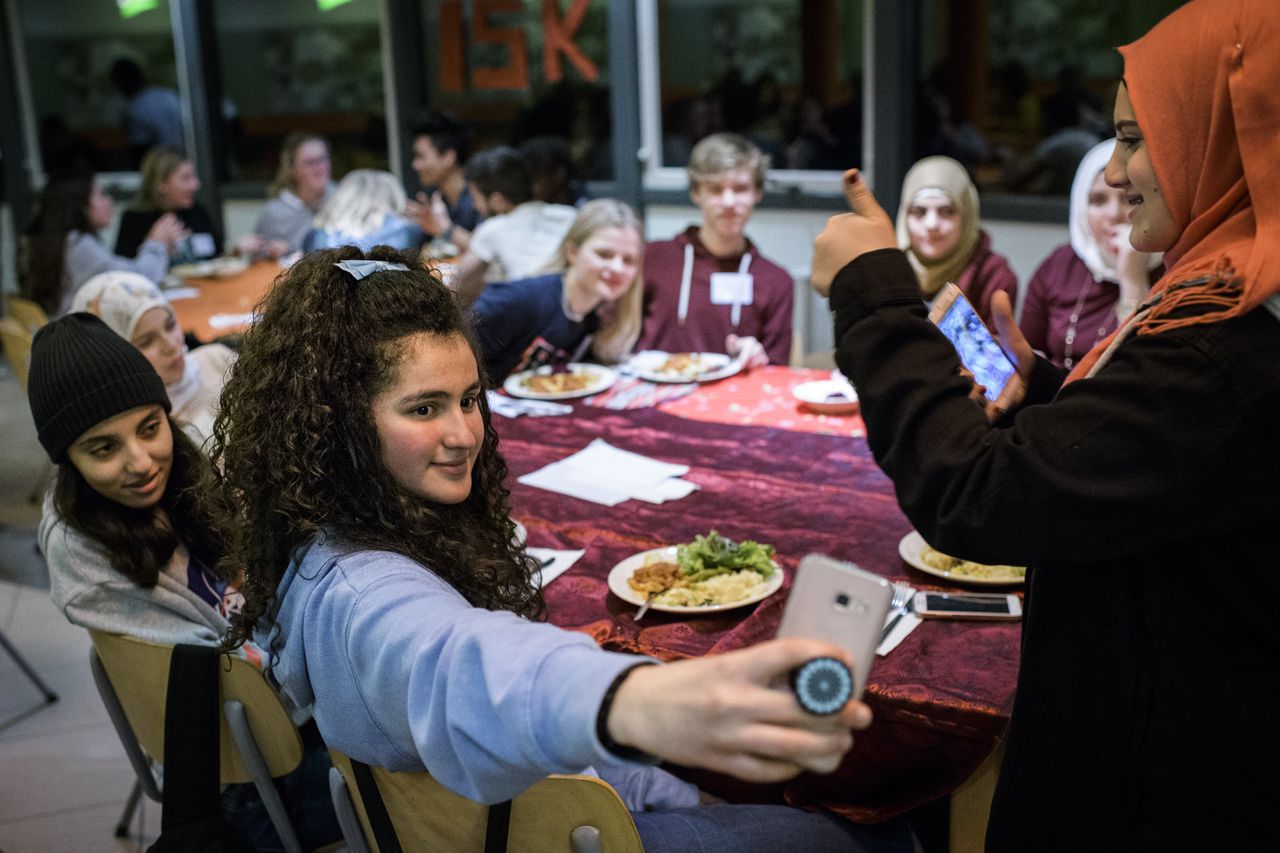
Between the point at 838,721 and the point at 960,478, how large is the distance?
0.44 m

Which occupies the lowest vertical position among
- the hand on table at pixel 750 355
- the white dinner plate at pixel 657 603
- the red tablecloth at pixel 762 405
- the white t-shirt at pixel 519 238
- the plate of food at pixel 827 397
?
the white dinner plate at pixel 657 603

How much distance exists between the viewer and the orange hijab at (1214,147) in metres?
1.05

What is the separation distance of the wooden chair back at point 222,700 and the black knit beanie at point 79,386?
383mm

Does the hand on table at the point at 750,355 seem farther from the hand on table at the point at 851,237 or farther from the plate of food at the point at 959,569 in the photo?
the hand on table at the point at 851,237

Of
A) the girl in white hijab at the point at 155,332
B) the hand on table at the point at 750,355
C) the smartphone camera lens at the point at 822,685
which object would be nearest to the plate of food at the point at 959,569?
the smartphone camera lens at the point at 822,685

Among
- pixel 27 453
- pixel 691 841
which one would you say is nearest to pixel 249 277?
pixel 27 453

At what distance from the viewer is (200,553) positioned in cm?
218

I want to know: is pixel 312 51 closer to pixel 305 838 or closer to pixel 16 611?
pixel 16 611

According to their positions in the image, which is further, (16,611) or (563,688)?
(16,611)

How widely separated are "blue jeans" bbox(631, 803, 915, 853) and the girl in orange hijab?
0.44 meters

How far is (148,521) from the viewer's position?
2.08 m

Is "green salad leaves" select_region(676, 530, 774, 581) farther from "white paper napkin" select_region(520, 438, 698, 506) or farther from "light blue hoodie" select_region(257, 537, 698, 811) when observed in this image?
"light blue hoodie" select_region(257, 537, 698, 811)

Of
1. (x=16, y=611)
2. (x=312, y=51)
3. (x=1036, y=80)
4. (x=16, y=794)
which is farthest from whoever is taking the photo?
(x=312, y=51)

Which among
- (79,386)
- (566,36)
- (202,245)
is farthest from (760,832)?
(566,36)
